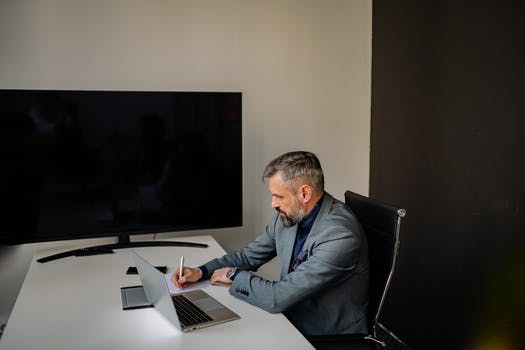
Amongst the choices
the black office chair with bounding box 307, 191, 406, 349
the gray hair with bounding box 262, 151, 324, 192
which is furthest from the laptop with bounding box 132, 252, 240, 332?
the gray hair with bounding box 262, 151, 324, 192

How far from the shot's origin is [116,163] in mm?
2570

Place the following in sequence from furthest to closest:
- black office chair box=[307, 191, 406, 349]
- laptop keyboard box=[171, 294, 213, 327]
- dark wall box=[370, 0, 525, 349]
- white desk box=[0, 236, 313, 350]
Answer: dark wall box=[370, 0, 525, 349] → black office chair box=[307, 191, 406, 349] → laptop keyboard box=[171, 294, 213, 327] → white desk box=[0, 236, 313, 350]

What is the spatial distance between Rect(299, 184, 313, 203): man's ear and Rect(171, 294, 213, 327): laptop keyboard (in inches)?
23.6

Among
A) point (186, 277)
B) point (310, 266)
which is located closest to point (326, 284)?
point (310, 266)

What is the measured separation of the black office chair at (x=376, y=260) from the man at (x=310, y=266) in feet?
0.14

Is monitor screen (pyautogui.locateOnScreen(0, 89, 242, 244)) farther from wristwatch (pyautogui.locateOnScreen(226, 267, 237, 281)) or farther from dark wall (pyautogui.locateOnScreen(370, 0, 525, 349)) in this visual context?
dark wall (pyautogui.locateOnScreen(370, 0, 525, 349))

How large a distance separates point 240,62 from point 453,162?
1367 millimetres

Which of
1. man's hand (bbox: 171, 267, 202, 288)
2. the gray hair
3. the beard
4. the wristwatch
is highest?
the gray hair

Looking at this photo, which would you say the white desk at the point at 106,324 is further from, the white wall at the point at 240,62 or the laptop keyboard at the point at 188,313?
the white wall at the point at 240,62

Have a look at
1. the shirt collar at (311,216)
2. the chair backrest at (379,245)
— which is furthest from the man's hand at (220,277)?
the chair backrest at (379,245)

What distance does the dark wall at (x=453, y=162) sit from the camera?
2.36 meters

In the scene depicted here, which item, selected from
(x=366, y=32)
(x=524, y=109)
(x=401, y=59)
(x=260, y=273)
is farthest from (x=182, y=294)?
(x=366, y=32)

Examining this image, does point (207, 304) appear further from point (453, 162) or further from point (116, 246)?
point (453, 162)

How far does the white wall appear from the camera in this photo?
8.96ft
